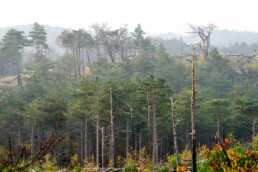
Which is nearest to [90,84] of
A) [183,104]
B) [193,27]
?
[183,104]

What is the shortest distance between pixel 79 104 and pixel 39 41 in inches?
1413

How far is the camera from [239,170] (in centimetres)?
Result: 558

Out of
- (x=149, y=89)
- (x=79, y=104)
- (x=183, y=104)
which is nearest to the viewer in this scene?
(x=149, y=89)

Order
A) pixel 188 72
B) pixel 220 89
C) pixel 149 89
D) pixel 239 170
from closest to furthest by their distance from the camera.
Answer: pixel 239 170 < pixel 149 89 < pixel 220 89 < pixel 188 72

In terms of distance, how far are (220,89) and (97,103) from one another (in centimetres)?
2965

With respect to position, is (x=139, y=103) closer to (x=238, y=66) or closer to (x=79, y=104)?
(x=79, y=104)

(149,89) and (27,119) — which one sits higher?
(149,89)

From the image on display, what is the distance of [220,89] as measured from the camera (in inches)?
1769

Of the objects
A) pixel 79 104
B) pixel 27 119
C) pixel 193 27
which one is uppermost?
pixel 193 27

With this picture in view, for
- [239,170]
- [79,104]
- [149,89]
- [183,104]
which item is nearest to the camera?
[239,170]

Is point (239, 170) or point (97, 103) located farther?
point (97, 103)

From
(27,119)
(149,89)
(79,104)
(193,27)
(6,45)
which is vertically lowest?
(27,119)

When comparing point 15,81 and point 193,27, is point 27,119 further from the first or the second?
point 193,27

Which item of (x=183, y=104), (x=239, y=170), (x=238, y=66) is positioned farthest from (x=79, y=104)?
(x=238, y=66)
